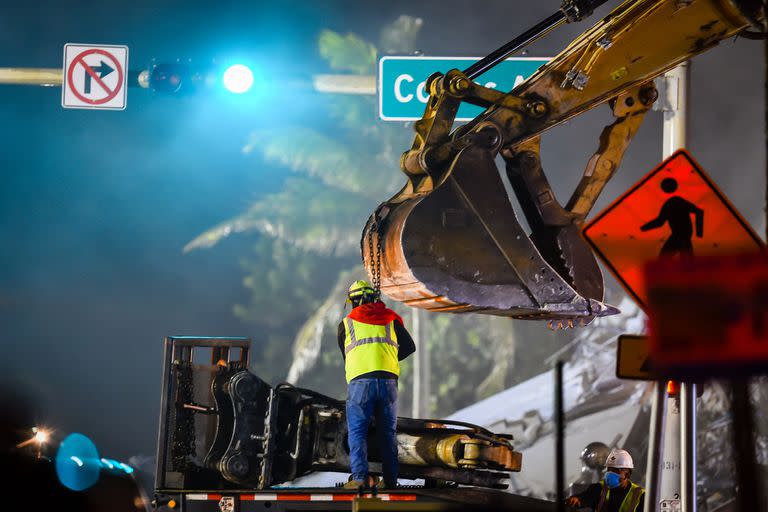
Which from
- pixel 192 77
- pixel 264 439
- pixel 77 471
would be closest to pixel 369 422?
pixel 264 439

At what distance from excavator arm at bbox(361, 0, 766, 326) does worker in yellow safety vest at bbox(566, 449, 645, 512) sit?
2.40 m

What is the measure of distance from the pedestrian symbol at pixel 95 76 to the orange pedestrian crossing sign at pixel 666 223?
10.4 m

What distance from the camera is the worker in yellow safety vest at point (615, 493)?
977 cm

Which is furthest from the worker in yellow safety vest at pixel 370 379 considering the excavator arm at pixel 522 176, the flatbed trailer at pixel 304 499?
the excavator arm at pixel 522 176

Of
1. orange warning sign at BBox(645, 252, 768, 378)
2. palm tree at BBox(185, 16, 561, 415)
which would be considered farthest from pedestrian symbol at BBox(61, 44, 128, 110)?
palm tree at BBox(185, 16, 561, 415)

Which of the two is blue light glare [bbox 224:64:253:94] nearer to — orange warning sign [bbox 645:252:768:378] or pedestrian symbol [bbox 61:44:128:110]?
pedestrian symbol [bbox 61:44:128:110]

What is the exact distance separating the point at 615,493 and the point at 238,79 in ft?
26.3

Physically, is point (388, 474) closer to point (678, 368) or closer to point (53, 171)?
point (678, 368)

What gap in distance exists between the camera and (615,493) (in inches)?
392

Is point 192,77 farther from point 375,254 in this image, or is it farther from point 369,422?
point 375,254

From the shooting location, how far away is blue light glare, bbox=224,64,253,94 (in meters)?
15.1

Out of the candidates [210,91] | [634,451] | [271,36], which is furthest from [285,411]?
[271,36]

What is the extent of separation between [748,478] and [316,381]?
85.8 ft

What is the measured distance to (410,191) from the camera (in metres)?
8.08
